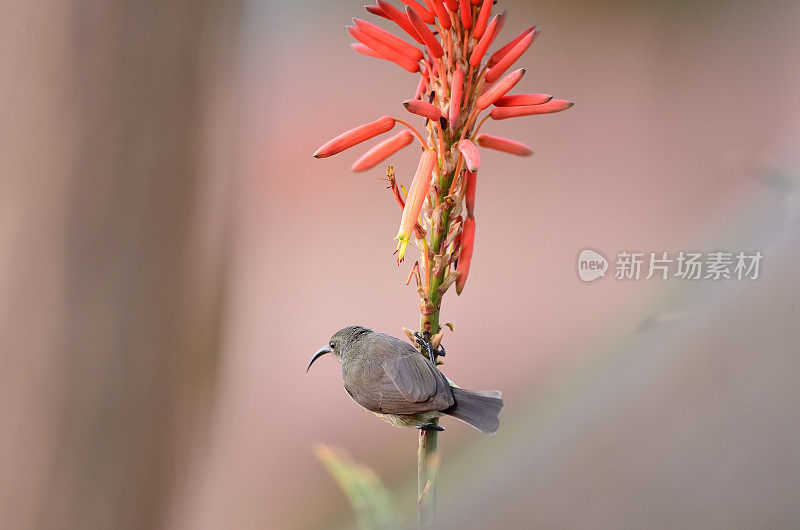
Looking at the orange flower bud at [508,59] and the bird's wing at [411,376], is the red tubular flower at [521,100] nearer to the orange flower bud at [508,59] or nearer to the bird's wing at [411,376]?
the orange flower bud at [508,59]

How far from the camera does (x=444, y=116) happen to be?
1.94 ft

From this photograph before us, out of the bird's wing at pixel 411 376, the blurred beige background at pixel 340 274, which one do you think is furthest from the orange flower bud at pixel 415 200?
the blurred beige background at pixel 340 274

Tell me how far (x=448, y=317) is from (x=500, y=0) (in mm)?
479

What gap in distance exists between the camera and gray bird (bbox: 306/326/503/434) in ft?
1.96

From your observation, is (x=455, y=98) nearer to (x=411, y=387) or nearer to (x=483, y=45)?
(x=483, y=45)

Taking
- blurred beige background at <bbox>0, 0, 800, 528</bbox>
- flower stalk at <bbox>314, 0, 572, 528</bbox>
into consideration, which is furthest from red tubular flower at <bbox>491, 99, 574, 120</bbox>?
blurred beige background at <bbox>0, 0, 800, 528</bbox>

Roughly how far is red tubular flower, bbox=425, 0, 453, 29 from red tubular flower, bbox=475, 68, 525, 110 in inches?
2.9

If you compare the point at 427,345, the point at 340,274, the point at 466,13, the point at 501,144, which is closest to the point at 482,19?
the point at 466,13

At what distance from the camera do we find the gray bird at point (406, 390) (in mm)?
598

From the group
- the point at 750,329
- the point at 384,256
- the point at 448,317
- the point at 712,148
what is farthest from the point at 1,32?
the point at 750,329

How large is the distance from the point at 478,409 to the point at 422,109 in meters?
0.29

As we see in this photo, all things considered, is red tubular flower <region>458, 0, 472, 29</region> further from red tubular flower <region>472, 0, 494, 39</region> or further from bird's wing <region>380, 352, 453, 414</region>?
bird's wing <region>380, 352, 453, 414</region>

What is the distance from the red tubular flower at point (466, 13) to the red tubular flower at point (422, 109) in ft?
0.28

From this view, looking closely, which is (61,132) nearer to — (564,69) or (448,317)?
(448,317)
